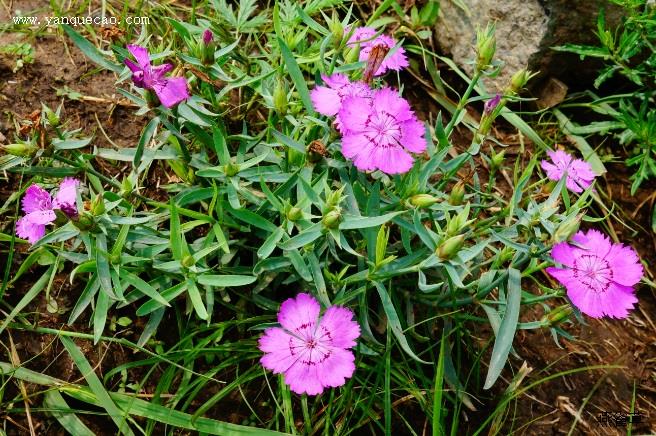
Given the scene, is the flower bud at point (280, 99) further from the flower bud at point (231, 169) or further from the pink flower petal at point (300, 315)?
the pink flower petal at point (300, 315)

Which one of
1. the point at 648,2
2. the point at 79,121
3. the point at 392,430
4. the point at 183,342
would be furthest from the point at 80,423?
the point at 648,2

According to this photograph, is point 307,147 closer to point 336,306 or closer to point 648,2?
point 336,306

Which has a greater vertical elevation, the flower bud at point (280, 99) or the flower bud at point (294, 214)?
the flower bud at point (280, 99)

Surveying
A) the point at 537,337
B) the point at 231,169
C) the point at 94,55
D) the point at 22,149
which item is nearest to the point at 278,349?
the point at 231,169

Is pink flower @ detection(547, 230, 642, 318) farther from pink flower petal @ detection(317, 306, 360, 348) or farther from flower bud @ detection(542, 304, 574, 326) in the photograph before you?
pink flower petal @ detection(317, 306, 360, 348)

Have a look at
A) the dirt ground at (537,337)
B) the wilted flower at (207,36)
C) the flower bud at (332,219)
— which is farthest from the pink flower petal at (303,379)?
the wilted flower at (207,36)
